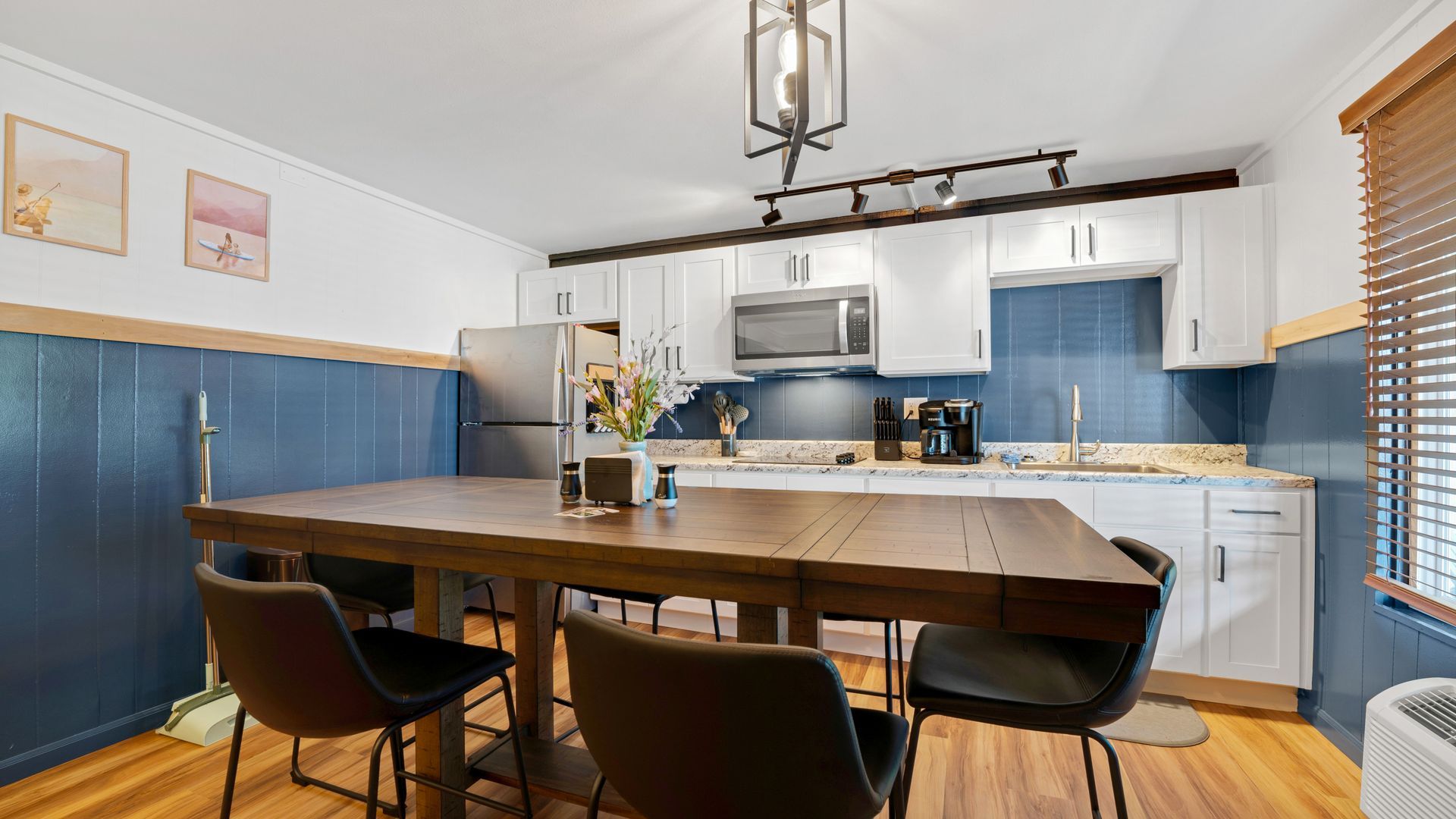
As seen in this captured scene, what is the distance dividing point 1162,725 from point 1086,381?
5.43 feet

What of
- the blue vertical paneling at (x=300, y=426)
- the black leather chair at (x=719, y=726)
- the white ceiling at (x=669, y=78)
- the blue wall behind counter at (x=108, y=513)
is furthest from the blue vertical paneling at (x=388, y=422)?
the black leather chair at (x=719, y=726)

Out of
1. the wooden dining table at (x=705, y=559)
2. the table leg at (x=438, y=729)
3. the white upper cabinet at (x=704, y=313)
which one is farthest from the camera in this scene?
the white upper cabinet at (x=704, y=313)

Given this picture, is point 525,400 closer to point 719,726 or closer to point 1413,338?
point 719,726

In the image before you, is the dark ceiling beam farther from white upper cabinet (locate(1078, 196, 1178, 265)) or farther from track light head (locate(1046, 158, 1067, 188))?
track light head (locate(1046, 158, 1067, 188))

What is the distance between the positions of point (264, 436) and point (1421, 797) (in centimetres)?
391

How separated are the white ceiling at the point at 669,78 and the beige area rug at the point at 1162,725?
7.28 feet

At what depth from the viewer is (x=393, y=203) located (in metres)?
3.37

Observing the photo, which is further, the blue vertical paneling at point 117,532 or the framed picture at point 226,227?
the framed picture at point 226,227

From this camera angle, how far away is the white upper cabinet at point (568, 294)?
13.1ft

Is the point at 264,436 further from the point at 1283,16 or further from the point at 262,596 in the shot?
the point at 1283,16

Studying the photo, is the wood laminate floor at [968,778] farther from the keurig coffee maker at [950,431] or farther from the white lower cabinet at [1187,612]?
the keurig coffee maker at [950,431]

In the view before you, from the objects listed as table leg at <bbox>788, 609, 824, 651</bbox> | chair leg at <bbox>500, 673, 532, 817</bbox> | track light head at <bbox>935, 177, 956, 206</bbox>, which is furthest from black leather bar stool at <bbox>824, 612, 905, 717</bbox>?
track light head at <bbox>935, 177, 956, 206</bbox>

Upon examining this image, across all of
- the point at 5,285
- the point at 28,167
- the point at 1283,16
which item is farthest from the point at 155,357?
the point at 1283,16

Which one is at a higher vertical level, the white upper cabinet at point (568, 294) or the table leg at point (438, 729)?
the white upper cabinet at point (568, 294)
